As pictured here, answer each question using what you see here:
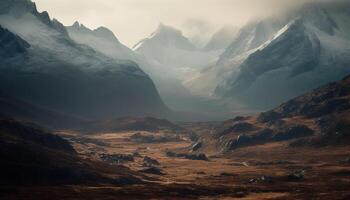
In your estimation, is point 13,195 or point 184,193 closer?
point 13,195

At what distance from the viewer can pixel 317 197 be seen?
180875 mm

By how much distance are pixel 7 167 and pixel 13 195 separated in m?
28.6

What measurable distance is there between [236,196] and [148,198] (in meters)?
32.3

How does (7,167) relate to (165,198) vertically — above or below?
above

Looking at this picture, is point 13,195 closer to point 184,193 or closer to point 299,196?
point 184,193

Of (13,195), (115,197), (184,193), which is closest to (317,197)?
(184,193)

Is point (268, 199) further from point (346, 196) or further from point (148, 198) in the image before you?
point (148, 198)

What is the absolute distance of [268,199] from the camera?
7215 inches

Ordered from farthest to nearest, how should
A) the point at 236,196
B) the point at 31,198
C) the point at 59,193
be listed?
the point at 236,196, the point at 59,193, the point at 31,198

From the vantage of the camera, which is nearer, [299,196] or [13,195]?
[13,195]

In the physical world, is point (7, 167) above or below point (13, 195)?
above

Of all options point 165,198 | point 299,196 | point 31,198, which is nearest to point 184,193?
point 165,198

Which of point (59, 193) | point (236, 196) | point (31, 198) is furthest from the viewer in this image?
→ point (236, 196)

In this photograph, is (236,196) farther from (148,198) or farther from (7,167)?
(7,167)
